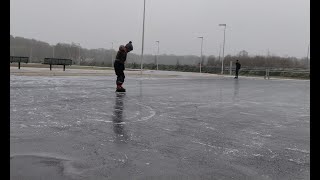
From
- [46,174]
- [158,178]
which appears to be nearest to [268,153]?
[158,178]

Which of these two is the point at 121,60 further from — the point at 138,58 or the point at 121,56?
the point at 138,58

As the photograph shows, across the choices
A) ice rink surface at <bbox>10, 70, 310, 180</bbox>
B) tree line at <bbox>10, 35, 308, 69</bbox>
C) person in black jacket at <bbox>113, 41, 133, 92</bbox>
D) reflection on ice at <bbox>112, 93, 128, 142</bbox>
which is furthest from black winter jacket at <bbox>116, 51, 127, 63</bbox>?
tree line at <bbox>10, 35, 308, 69</bbox>

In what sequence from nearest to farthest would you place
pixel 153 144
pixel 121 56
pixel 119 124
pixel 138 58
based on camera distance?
pixel 153 144 → pixel 119 124 → pixel 121 56 → pixel 138 58

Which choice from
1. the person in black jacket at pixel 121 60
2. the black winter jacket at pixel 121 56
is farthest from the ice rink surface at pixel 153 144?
the black winter jacket at pixel 121 56

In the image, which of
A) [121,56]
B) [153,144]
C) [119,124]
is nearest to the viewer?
[153,144]

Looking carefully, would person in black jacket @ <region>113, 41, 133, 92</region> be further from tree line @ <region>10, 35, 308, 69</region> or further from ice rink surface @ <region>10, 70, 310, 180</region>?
tree line @ <region>10, 35, 308, 69</region>

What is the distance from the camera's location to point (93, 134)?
20.4 ft

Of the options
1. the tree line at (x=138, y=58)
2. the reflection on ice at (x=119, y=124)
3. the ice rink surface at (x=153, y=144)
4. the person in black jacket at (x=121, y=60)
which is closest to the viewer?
the ice rink surface at (x=153, y=144)

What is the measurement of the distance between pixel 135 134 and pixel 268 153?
2.23m

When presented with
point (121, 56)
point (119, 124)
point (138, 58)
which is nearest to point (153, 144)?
point (119, 124)

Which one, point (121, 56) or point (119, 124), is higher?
point (121, 56)

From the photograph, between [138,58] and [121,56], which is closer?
[121,56]

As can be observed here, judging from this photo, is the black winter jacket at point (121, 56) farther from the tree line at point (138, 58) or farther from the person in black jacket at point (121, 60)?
the tree line at point (138, 58)
